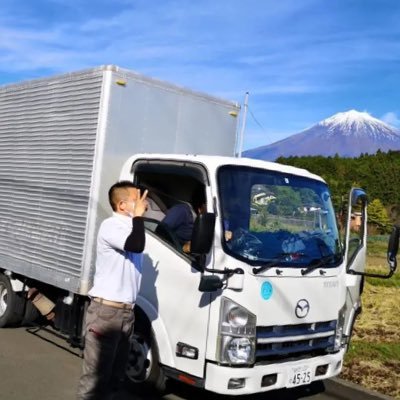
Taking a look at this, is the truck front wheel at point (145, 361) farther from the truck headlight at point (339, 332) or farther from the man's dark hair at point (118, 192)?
the truck headlight at point (339, 332)

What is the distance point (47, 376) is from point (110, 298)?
2096 mm

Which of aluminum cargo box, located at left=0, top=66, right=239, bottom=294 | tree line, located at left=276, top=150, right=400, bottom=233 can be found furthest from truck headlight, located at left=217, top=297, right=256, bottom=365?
tree line, located at left=276, top=150, right=400, bottom=233

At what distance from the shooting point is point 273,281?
14.4 ft

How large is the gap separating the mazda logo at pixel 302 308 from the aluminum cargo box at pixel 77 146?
2.01 metres

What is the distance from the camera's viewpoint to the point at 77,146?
5.62 m

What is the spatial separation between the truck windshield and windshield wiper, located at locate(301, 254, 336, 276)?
0.01 m

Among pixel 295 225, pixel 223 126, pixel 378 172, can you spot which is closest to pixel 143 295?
pixel 295 225

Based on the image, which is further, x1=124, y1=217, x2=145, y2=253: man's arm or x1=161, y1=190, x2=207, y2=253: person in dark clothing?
x1=161, y1=190, x2=207, y2=253: person in dark clothing

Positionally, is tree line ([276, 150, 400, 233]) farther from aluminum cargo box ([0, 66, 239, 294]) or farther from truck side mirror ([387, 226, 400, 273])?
truck side mirror ([387, 226, 400, 273])

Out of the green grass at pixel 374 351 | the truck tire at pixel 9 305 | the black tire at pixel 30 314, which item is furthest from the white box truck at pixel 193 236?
the green grass at pixel 374 351

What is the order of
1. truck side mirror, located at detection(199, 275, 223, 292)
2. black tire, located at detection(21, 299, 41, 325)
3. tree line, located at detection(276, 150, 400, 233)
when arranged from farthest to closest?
tree line, located at detection(276, 150, 400, 233)
black tire, located at detection(21, 299, 41, 325)
truck side mirror, located at detection(199, 275, 223, 292)

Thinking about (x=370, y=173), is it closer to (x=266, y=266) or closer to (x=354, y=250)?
(x=354, y=250)

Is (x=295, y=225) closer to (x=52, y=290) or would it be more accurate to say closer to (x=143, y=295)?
(x=143, y=295)

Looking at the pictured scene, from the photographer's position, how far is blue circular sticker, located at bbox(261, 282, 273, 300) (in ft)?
14.2
